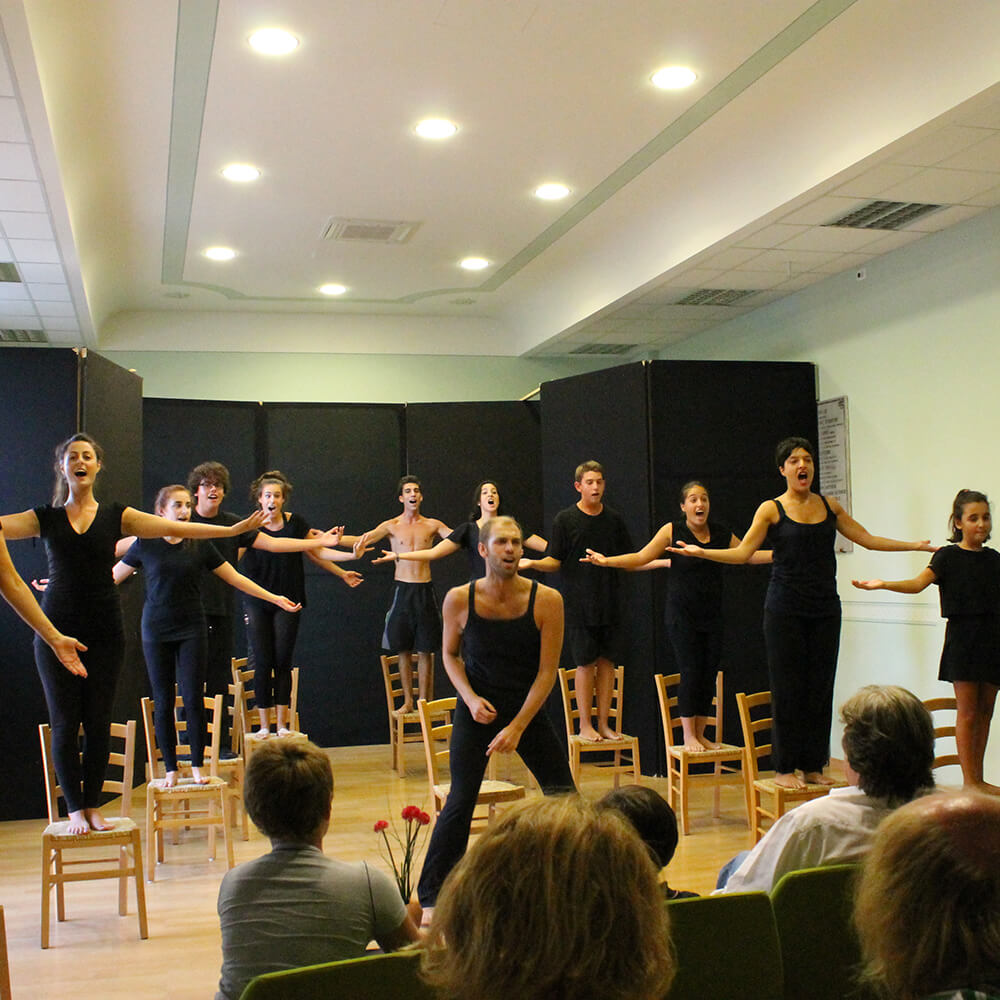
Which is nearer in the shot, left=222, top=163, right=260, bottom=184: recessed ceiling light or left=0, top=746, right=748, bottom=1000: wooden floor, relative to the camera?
left=0, top=746, right=748, bottom=1000: wooden floor

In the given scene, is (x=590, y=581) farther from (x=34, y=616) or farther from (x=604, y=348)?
(x=604, y=348)

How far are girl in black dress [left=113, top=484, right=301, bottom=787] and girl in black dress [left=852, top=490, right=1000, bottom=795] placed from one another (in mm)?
3272

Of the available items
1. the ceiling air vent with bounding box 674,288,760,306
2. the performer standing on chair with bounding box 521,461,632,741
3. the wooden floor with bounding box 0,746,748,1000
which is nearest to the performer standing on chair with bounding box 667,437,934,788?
the wooden floor with bounding box 0,746,748,1000

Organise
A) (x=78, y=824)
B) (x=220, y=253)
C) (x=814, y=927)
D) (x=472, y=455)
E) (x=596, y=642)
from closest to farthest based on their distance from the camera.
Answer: (x=814, y=927), (x=78, y=824), (x=596, y=642), (x=220, y=253), (x=472, y=455)

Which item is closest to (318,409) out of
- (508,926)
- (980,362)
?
(980,362)

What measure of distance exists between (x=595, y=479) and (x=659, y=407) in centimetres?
104

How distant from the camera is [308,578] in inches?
375

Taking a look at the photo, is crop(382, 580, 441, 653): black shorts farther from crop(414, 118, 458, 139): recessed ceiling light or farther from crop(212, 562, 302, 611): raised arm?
crop(414, 118, 458, 139): recessed ceiling light

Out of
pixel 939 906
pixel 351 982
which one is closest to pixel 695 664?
pixel 351 982

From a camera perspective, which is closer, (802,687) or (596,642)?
(802,687)

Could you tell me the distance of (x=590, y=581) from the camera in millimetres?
6844

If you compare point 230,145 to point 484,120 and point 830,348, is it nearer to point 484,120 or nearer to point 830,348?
point 484,120

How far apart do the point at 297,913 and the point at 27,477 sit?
513 centimetres

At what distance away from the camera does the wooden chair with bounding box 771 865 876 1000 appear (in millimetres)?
2129
